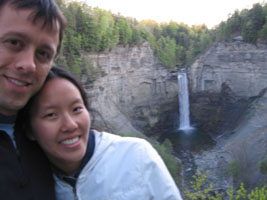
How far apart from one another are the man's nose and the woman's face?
0.23 metres

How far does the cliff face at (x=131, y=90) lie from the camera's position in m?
22.6

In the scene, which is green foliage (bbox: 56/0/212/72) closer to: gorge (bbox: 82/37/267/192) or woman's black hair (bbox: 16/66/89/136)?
gorge (bbox: 82/37/267/192)

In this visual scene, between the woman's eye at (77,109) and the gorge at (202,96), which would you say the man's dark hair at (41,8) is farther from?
the gorge at (202,96)

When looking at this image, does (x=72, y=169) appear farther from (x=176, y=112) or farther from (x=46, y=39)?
(x=176, y=112)

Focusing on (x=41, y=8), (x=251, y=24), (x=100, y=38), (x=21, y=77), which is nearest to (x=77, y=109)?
(x=21, y=77)

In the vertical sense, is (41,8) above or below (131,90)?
above

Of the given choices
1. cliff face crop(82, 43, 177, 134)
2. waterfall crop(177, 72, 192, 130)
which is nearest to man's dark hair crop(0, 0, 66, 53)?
cliff face crop(82, 43, 177, 134)

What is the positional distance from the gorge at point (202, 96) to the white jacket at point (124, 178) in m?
18.0

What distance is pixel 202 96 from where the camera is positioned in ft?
102

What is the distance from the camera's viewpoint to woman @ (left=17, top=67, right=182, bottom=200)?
164 cm

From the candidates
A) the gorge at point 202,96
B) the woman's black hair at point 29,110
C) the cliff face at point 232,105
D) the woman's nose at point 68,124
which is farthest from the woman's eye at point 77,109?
the gorge at point 202,96

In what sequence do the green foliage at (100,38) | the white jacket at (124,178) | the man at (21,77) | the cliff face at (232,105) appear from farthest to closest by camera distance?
the green foliage at (100,38)
the cliff face at (232,105)
the white jacket at (124,178)
the man at (21,77)

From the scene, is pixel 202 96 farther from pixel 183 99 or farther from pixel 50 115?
pixel 50 115

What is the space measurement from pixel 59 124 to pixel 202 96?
3125 cm
